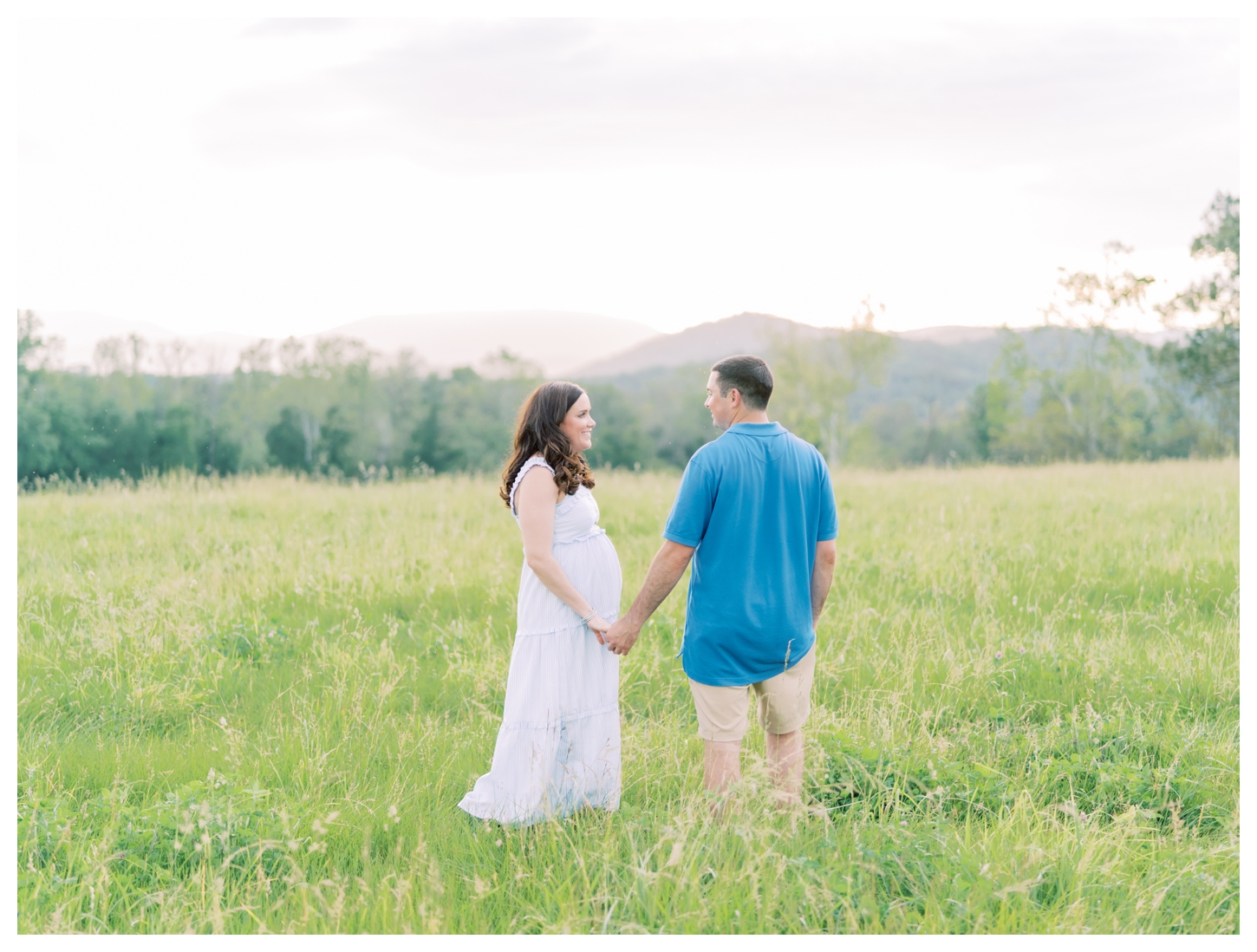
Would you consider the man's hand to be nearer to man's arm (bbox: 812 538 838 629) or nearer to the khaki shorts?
the khaki shorts

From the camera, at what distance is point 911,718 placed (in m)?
5.26

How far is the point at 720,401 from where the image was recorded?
407cm

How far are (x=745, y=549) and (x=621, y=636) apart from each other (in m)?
0.75

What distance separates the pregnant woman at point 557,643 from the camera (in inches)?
160

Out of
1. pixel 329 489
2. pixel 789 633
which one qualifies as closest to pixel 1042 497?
pixel 789 633

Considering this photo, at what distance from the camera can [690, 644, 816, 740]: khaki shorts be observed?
4047 mm

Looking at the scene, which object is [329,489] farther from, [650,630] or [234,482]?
[650,630]

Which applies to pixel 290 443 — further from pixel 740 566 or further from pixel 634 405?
pixel 740 566

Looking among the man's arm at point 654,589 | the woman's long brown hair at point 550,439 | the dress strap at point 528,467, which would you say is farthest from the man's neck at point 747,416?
the dress strap at point 528,467

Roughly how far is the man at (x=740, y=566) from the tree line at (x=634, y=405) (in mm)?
30090

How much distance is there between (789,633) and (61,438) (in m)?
46.6

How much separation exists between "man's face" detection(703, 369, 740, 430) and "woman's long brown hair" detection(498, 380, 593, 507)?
2.13ft

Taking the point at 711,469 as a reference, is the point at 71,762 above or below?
below

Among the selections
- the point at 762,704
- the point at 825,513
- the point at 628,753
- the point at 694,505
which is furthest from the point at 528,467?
the point at 628,753
